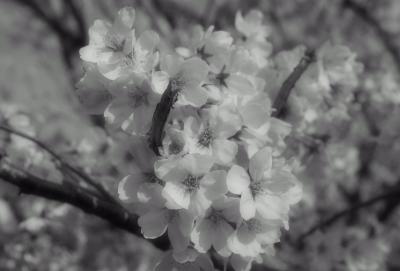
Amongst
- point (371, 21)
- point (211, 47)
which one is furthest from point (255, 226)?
point (371, 21)

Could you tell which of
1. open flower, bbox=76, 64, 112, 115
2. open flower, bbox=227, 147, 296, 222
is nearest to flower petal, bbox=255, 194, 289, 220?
open flower, bbox=227, 147, 296, 222

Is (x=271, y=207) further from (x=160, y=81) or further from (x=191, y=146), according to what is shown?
(x=160, y=81)

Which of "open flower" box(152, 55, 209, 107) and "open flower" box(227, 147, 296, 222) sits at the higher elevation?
"open flower" box(152, 55, 209, 107)

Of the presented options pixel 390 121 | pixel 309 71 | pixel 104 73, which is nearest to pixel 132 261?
pixel 390 121

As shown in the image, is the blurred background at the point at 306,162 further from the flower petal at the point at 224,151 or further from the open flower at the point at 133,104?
the flower petal at the point at 224,151

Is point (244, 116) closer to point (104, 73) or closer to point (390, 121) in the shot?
point (104, 73)

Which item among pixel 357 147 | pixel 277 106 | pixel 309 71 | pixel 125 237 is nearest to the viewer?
pixel 277 106

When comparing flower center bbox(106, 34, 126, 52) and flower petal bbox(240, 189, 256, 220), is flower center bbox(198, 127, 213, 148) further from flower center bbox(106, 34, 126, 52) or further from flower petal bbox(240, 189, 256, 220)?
flower center bbox(106, 34, 126, 52)

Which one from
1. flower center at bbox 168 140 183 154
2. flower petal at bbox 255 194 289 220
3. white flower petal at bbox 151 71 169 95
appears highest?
white flower petal at bbox 151 71 169 95
